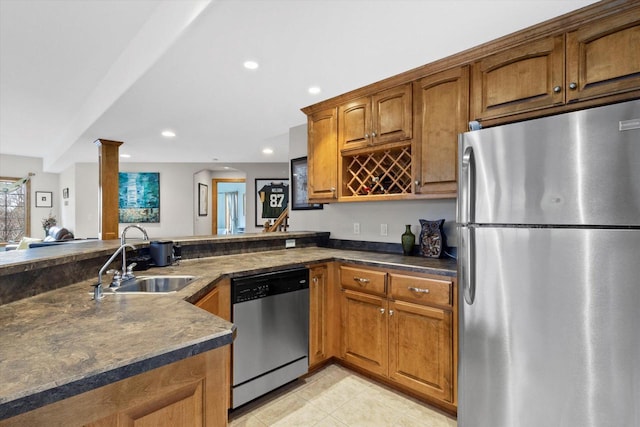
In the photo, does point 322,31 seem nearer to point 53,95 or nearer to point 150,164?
point 53,95

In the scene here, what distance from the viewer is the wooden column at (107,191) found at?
4.13 metres

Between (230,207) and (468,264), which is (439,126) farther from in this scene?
(230,207)

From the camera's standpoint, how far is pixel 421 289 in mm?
2027

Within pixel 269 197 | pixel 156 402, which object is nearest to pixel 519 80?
pixel 156 402

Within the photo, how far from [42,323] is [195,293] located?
0.55 meters

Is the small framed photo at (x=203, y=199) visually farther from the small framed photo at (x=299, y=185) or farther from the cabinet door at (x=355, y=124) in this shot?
the cabinet door at (x=355, y=124)

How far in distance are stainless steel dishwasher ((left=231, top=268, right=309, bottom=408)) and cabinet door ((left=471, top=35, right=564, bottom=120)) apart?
5.43ft

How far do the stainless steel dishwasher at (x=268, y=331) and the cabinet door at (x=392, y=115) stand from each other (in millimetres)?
1234

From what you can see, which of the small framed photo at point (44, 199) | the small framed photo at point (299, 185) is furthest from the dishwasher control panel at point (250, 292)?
the small framed photo at point (44, 199)

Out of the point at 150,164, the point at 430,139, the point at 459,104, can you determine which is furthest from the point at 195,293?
the point at 150,164

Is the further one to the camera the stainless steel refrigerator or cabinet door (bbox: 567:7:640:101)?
cabinet door (bbox: 567:7:640:101)

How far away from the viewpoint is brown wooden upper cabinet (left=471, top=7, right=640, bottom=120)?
1.49m

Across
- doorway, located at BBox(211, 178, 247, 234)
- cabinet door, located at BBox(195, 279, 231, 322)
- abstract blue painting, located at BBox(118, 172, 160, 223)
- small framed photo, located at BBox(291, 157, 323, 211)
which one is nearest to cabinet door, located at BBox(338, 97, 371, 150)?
small framed photo, located at BBox(291, 157, 323, 211)

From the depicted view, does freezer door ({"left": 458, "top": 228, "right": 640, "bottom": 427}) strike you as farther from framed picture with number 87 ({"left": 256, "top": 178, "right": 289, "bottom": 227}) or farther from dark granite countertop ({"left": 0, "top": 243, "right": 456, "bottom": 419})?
framed picture with number 87 ({"left": 256, "top": 178, "right": 289, "bottom": 227})
